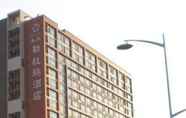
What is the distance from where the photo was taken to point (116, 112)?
125 metres

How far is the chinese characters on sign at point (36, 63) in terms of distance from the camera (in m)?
97.8

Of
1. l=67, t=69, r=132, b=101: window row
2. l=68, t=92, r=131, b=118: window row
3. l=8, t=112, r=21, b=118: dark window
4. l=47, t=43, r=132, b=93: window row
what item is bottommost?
l=8, t=112, r=21, b=118: dark window

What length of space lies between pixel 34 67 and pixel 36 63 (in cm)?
73

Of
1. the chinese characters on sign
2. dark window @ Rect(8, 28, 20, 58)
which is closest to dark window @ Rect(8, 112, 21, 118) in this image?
the chinese characters on sign

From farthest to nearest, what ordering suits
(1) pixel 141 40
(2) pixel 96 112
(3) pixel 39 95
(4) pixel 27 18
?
(2) pixel 96 112 < (4) pixel 27 18 < (3) pixel 39 95 < (1) pixel 141 40

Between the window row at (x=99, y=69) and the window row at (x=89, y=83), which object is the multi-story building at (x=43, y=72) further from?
the window row at (x=99, y=69)

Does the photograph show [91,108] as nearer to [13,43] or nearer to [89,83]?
[89,83]

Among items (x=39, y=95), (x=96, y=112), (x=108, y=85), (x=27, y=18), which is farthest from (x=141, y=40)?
(x=108, y=85)

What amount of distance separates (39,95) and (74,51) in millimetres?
14808

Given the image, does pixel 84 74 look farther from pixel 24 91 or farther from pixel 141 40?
pixel 141 40

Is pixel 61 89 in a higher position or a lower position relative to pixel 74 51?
lower

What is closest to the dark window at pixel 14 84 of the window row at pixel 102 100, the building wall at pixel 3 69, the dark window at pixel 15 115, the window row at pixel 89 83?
the building wall at pixel 3 69

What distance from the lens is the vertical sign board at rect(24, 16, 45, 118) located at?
316ft

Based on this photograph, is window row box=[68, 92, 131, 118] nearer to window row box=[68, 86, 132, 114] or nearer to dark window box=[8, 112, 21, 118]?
window row box=[68, 86, 132, 114]
